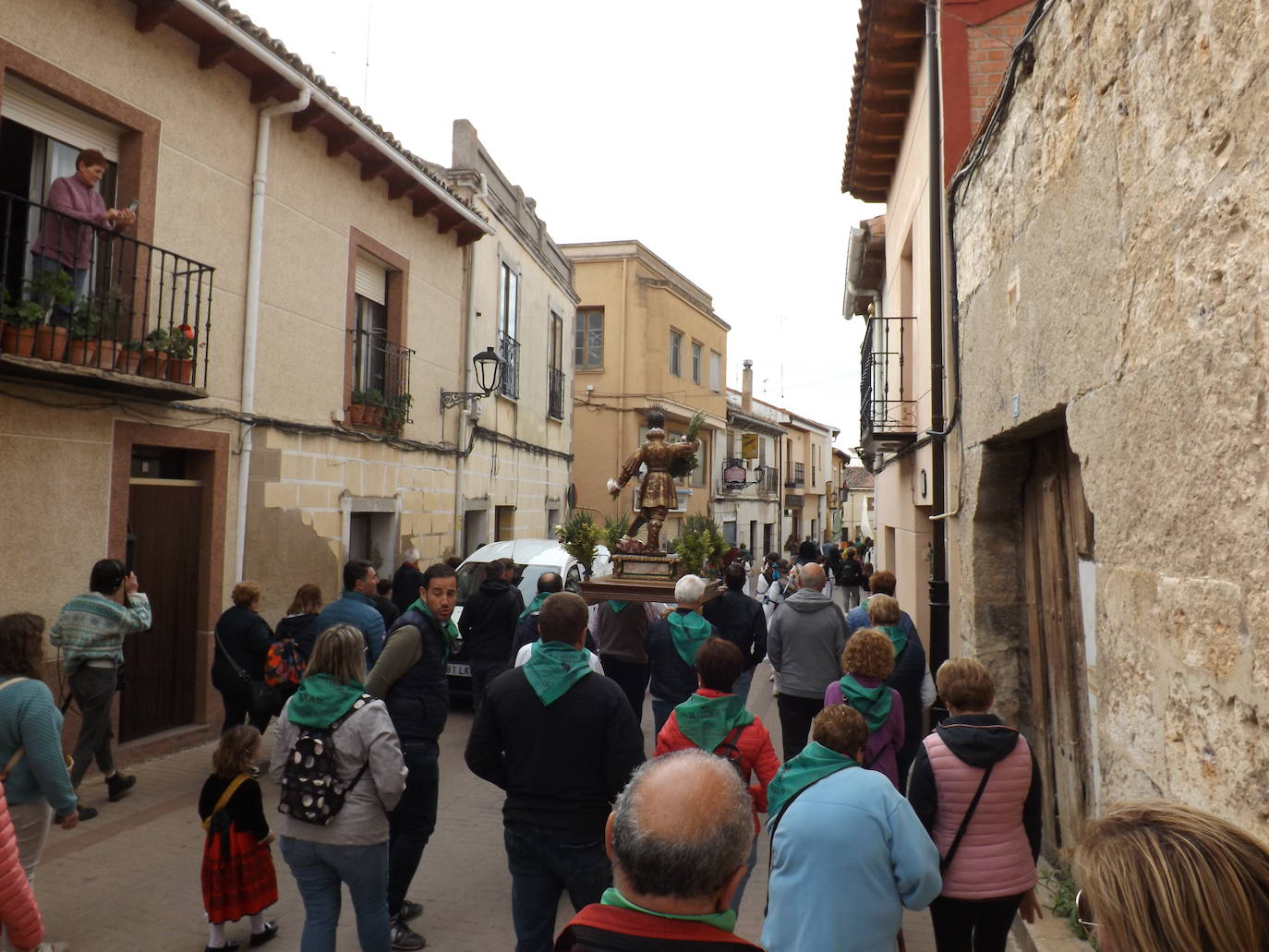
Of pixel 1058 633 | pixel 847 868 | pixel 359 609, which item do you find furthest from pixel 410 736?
pixel 1058 633

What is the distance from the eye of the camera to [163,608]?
7.51 metres

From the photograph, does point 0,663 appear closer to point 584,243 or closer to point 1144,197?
point 1144,197

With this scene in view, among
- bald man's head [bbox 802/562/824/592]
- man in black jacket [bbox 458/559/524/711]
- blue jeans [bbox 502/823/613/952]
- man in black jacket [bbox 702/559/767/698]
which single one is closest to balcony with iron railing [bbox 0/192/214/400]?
man in black jacket [bbox 458/559/524/711]

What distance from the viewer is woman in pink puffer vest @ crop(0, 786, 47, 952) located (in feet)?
8.54

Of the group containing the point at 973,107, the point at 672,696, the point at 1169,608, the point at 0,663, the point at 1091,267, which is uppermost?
the point at 973,107

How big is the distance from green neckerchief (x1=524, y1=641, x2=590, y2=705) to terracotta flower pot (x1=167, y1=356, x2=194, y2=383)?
16.3 feet

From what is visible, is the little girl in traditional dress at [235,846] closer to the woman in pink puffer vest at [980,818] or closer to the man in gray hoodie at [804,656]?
the woman in pink puffer vest at [980,818]

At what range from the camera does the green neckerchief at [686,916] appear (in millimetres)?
1653

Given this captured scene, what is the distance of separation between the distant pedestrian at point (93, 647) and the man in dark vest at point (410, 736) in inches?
99.5

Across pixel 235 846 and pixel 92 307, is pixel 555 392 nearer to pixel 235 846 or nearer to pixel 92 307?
pixel 92 307

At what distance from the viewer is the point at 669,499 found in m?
8.54

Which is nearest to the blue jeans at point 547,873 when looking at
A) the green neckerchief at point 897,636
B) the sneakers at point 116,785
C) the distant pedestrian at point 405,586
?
the green neckerchief at point 897,636

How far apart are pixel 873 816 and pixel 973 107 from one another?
19.2 ft

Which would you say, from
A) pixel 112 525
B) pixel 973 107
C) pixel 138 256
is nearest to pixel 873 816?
pixel 973 107
